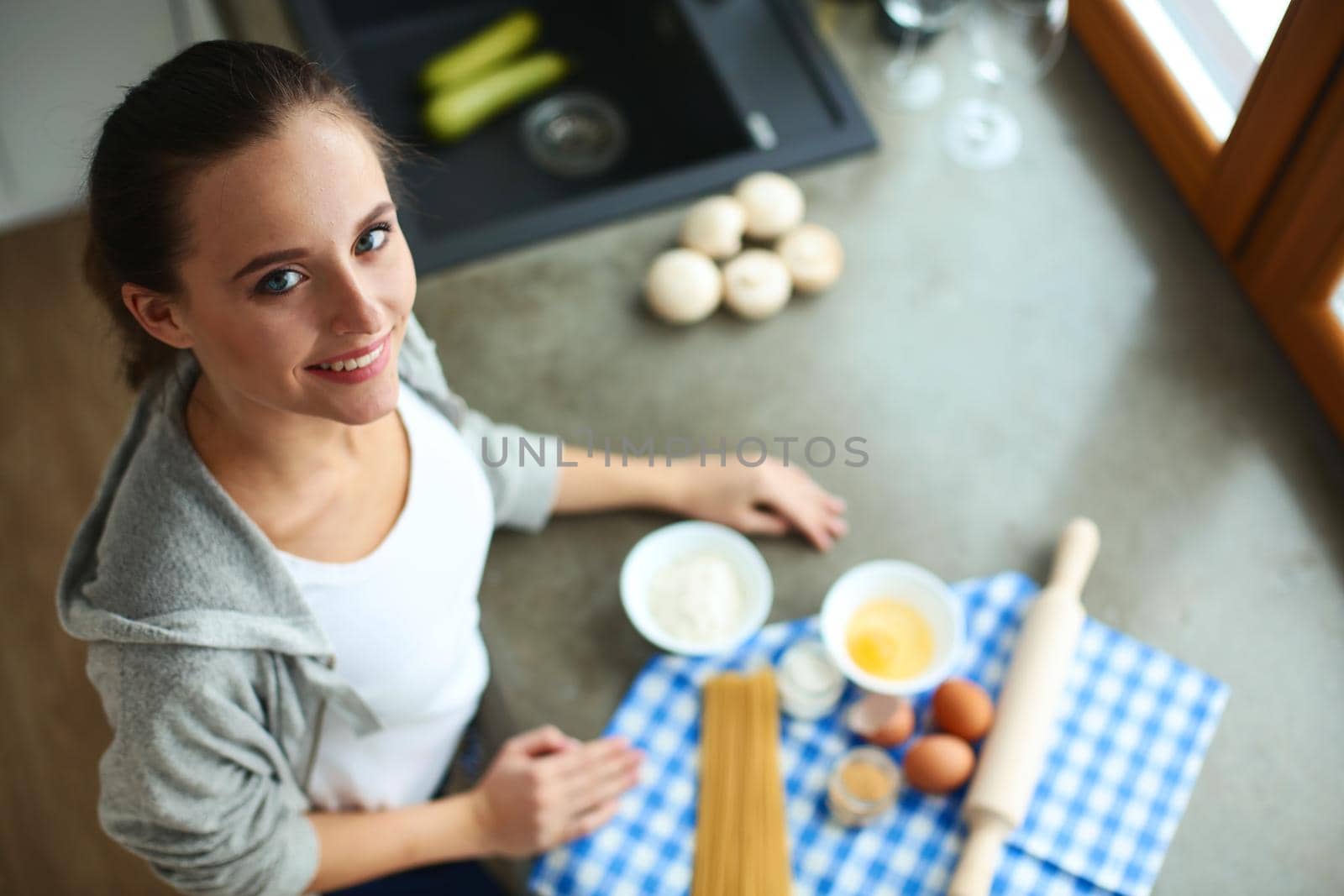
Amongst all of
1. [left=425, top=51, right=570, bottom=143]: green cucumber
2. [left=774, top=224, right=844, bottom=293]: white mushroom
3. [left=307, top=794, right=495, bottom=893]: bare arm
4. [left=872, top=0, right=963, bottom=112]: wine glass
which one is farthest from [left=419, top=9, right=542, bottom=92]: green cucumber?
[left=307, top=794, right=495, bottom=893]: bare arm

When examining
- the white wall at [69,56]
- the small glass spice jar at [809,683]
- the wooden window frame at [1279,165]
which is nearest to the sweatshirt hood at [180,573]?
the small glass spice jar at [809,683]

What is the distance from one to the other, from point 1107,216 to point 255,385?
106cm

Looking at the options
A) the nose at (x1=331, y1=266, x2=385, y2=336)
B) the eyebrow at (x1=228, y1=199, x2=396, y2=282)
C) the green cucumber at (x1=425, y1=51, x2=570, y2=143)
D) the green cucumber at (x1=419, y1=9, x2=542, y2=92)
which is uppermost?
the eyebrow at (x1=228, y1=199, x2=396, y2=282)

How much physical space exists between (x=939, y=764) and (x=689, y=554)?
1.08 ft

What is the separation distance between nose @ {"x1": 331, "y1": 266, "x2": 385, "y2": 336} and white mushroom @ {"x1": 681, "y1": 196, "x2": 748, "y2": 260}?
64 cm

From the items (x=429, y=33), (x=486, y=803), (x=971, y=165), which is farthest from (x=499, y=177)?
(x=486, y=803)

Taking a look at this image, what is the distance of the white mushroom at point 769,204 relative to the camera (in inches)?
55.9

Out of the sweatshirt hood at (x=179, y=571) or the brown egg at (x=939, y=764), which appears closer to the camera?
the sweatshirt hood at (x=179, y=571)

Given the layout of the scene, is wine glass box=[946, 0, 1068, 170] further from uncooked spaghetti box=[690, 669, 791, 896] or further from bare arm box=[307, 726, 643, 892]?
bare arm box=[307, 726, 643, 892]

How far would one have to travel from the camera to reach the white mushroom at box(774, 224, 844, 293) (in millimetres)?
1396

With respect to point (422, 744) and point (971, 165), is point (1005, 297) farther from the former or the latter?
point (422, 744)

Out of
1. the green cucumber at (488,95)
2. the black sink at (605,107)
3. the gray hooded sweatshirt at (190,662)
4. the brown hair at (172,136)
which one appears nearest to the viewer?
the brown hair at (172,136)

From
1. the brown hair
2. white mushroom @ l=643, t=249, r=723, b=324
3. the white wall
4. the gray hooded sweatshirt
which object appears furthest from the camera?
the white wall

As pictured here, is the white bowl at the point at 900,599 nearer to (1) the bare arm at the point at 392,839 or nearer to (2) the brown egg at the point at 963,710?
(2) the brown egg at the point at 963,710
